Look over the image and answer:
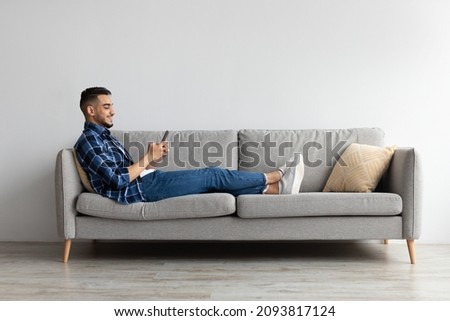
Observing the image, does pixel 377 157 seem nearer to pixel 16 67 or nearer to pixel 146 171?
pixel 146 171

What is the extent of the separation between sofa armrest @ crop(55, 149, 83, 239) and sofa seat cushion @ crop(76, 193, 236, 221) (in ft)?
0.21

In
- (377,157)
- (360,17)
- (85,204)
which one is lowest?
(85,204)

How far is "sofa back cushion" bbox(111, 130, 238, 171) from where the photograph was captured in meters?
3.93

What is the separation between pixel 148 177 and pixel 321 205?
106cm

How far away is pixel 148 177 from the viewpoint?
3533mm

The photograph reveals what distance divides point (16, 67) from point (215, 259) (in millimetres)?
2146

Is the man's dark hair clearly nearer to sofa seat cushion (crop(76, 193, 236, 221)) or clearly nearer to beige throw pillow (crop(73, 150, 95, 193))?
beige throw pillow (crop(73, 150, 95, 193))

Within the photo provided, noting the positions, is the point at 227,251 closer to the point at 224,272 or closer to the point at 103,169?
the point at 224,272

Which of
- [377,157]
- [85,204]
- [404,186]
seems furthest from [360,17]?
[85,204]

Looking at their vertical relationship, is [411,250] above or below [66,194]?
below

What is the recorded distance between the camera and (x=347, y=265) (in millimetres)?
3354

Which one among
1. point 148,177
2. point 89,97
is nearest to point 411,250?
point 148,177
